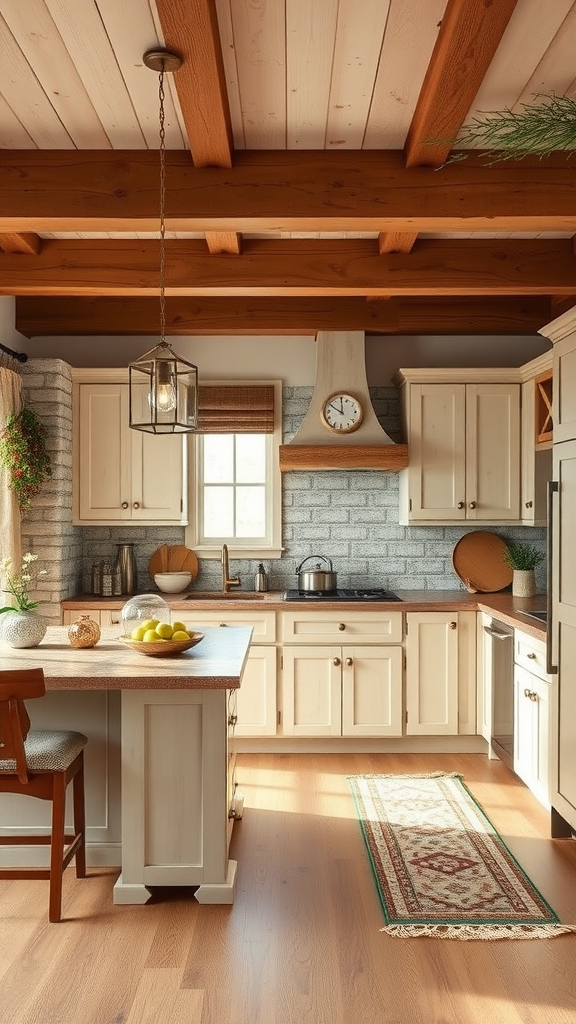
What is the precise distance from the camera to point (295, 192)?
3.29m

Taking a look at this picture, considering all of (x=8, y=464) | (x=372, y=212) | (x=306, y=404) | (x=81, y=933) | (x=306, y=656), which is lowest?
(x=81, y=933)

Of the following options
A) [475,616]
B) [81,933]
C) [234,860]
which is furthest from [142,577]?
[81,933]

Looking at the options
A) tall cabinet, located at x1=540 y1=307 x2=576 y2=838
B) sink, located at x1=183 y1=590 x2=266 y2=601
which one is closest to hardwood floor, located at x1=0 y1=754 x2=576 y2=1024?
tall cabinet, located at x1=540 y1=307 x2=576 y2=838

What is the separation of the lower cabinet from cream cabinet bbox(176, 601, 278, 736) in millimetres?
74

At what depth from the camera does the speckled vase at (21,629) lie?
11.0 ft

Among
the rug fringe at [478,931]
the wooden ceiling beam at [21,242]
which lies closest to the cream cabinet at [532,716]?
the rug fringe at [478,931]

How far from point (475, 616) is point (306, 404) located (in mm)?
1792

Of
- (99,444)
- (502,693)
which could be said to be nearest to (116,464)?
(99,444)

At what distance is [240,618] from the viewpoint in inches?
197

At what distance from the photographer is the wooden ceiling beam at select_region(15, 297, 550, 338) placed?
5.16 metres

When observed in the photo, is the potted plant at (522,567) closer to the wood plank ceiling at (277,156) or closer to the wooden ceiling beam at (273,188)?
the wood plank ceiling at (277,156)

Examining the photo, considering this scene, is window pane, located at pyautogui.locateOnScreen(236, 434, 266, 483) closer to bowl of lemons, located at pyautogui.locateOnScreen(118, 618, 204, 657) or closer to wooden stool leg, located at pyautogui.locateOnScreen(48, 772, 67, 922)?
bowl of lemons, located at pyautogui.locateOnScreen(118, 618, 204, 657)

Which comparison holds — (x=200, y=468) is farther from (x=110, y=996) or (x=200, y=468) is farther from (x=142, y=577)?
(x=110, y=996)

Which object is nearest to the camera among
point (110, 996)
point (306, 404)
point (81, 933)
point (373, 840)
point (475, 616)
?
point (110, 996)
